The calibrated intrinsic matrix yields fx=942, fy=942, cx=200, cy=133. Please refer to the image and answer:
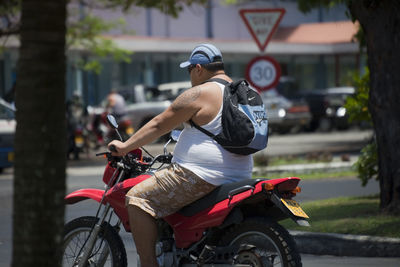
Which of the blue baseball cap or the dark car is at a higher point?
the blue baseball cap

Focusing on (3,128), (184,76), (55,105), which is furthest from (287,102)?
(55,105)

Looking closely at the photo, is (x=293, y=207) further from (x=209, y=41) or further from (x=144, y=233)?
(x=209, y=41)

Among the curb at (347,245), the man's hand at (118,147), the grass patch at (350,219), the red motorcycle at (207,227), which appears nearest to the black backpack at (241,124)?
the red motorcycle at (207,227)

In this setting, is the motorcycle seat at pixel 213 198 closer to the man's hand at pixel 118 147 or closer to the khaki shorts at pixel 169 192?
the khaki shorts at pixel 169 192

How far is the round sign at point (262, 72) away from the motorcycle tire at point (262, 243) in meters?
10.7

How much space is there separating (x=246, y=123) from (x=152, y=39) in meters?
33.1

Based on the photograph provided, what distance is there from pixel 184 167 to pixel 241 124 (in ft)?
1.50

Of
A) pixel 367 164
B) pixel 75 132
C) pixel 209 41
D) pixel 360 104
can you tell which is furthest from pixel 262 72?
pixel 209 41

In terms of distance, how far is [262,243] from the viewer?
5.60 metres

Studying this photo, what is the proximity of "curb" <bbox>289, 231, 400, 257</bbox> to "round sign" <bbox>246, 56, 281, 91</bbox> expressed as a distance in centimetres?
803

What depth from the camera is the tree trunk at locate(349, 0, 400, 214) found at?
9.52m

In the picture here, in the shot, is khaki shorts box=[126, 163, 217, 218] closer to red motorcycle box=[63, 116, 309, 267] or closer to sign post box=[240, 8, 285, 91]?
red motorcycle box=[63, 116, 309, 267]

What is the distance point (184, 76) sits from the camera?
141 feet

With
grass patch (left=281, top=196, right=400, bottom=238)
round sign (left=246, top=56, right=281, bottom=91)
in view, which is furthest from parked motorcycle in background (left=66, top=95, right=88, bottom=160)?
grass patch (left=281, top=196, right=400, bottom=238)
